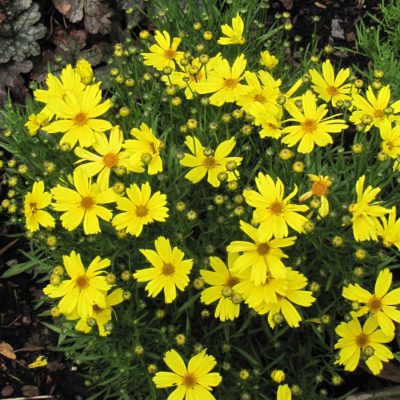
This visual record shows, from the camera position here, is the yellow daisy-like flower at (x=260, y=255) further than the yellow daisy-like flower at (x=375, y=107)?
No

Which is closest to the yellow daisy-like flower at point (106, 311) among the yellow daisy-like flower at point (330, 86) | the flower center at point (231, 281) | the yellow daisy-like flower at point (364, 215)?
the flower center at point (231, 281)

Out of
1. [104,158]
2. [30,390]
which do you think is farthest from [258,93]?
[30,390]

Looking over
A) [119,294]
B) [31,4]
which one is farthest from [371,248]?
[31,4]

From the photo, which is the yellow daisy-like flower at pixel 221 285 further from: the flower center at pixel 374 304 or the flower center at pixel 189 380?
the flower center at pixel 374 304

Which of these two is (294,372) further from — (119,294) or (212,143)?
(212,143)

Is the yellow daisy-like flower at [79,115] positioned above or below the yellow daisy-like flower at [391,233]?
above

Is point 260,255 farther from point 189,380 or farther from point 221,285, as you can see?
point 189,380
